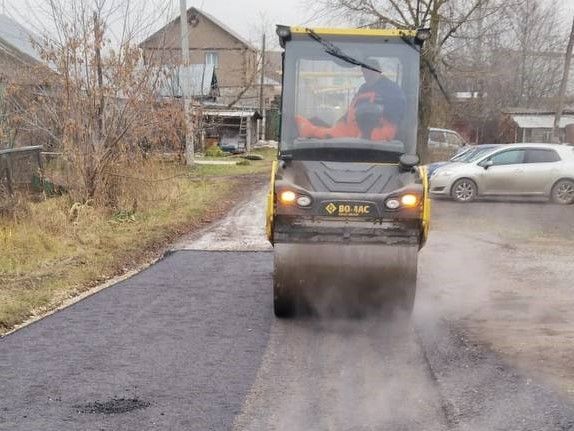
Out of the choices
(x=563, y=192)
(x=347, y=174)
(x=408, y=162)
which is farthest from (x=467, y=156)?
(x=347, y=174)

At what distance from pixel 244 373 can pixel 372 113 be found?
299 cm

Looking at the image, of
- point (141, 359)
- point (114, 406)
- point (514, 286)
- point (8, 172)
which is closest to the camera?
point (114, 406)

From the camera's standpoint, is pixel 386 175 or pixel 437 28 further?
pixel 437 28

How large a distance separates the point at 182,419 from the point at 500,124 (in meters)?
44.5

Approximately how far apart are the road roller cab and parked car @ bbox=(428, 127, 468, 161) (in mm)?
23521

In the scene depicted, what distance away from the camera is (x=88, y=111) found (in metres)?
13.4

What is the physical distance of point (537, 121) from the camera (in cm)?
4284

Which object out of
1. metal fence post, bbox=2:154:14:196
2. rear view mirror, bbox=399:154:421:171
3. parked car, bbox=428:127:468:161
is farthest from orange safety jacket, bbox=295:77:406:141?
parked car, bbox=428:127:468:161

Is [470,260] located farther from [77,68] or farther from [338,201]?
[77,68]

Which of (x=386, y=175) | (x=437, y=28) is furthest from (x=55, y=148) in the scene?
(x=437, y=28)

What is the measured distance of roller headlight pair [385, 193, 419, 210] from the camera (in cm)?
640

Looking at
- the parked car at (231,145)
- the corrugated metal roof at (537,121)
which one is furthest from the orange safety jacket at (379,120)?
the corrugated metal roof at (537,121)

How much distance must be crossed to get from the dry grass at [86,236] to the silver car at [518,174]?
612 cm

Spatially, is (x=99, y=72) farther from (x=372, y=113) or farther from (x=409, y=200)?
(x=409, y=200)
